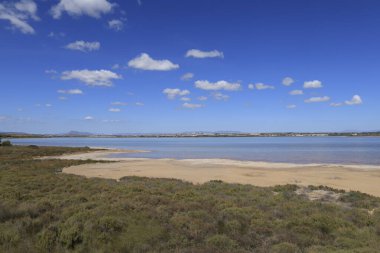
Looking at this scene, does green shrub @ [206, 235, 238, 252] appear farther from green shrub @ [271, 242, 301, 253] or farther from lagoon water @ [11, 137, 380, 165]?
lagoon water @ [11, 137, 380, 165]

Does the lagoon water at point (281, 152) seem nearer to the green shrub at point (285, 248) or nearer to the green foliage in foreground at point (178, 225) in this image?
the green foliage in foreground at point (178, 225)

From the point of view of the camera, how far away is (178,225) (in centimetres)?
966

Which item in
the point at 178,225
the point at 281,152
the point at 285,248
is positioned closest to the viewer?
the point at 285,248

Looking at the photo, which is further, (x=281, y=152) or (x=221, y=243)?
(x=281, y=152)

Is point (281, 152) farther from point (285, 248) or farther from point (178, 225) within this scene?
point (285, 248)

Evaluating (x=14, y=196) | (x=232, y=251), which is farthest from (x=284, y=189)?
(x=14, y=196)

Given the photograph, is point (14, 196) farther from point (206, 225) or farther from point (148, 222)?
point (206, 225)

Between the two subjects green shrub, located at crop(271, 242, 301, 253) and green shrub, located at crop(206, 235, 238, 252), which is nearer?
green shrub, located at crop(271, 242, 301, 253)

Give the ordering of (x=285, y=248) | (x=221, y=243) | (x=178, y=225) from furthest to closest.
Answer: (x=178, y=225)
(x=221, y=243)
(x=285, y=248)

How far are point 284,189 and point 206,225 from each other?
29.6 ft

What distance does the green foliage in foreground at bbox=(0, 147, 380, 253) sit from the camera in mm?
8258

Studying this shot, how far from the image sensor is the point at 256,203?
43.7 feet

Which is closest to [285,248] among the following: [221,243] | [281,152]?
[221,243]

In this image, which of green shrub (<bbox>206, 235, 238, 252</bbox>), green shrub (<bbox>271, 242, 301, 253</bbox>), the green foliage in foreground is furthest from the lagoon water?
green shrub (<bbox>206, 235, 238, 252</bbox>)
